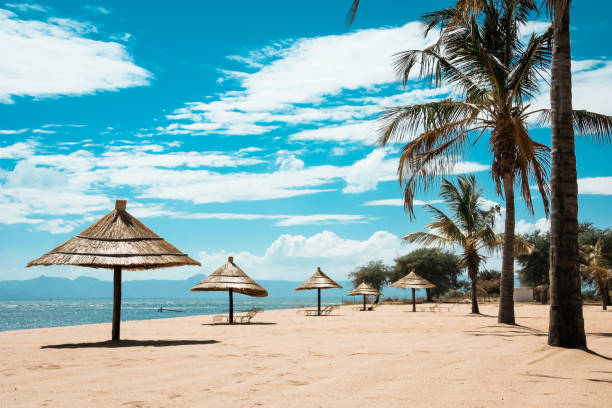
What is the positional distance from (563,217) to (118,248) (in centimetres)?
804

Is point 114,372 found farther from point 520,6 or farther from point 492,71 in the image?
point 520,6

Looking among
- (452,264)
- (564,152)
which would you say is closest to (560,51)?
(564,152)

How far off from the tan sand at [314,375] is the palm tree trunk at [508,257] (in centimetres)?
461

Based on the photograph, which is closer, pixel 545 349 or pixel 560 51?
pixel 545 349

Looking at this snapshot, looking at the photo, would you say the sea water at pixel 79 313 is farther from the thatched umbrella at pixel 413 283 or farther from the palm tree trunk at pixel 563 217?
the palm tree trunk at pixel 563 217

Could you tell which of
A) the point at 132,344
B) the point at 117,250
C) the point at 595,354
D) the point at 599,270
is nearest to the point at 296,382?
the point at 595,354

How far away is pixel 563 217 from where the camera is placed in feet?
27.2

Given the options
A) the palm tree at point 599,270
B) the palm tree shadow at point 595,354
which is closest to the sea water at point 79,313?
the palm tree at point 599,270

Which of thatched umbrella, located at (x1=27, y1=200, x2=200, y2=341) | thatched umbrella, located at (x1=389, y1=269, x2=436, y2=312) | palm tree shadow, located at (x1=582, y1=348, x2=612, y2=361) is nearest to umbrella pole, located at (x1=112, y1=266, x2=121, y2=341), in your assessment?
thatched umbrella, located at (x1=27, y1=200, x2=200, y2=341)

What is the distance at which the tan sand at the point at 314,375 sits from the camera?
4824 mm

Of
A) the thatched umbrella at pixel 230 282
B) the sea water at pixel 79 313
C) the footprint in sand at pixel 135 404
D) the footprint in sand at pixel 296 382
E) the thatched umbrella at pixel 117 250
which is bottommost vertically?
the sea water at pixel 79 313

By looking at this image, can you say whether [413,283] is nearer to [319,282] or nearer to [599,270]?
[319,282]

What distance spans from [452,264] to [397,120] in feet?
138

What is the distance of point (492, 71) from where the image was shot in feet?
43.3
